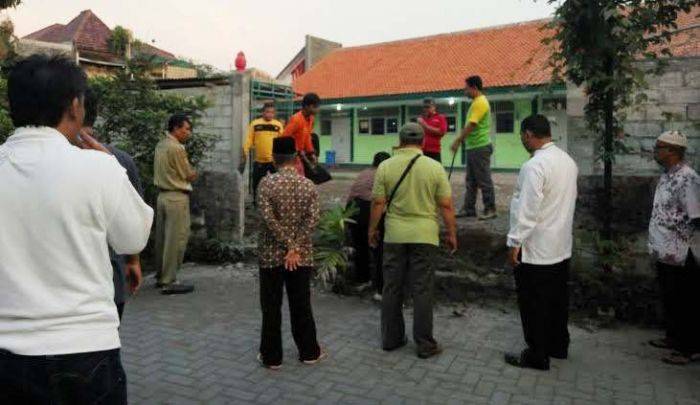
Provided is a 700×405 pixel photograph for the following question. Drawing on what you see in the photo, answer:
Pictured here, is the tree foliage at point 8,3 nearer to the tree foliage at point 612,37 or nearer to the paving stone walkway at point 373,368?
the paving stone walkway at point 373,368

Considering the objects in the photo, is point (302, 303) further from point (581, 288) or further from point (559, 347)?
point (581, 288)

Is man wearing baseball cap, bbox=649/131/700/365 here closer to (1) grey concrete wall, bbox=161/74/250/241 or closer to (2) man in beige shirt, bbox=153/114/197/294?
(2) man in beige shirt, bbox=153/114/197/294

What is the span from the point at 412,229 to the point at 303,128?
10.3ft

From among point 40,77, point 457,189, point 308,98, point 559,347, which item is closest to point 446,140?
point 457,189

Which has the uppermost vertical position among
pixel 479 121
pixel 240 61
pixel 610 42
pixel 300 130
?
pixel 240 61

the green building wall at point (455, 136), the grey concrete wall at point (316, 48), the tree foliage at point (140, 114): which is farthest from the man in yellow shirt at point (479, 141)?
the grey concrete wall at point (316, 48)

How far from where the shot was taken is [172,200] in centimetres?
680

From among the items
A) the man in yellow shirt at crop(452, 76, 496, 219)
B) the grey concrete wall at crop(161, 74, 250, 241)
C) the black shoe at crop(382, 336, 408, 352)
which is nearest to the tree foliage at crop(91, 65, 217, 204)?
the grey concrete wall at crop(161, 74, 250, 241)

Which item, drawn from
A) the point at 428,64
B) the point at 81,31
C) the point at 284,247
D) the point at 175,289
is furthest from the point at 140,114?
the point at 81,31

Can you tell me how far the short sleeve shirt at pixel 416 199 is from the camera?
494 centimetres

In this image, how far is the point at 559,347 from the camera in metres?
4.91

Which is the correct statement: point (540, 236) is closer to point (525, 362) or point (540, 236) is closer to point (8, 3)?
point (525, 362)

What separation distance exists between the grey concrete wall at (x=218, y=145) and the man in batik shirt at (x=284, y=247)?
13.2 ft

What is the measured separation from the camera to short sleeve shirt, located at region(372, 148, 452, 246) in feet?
16.2
